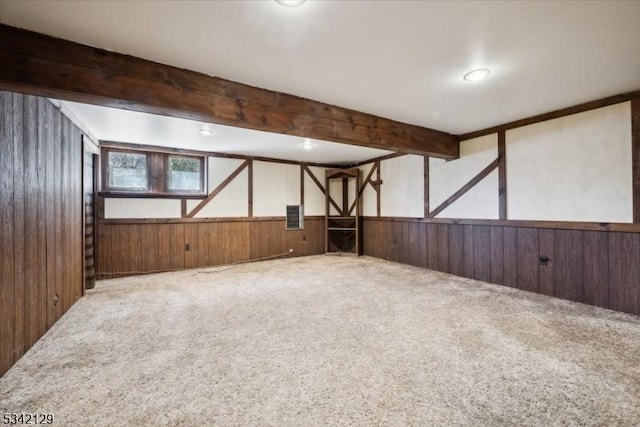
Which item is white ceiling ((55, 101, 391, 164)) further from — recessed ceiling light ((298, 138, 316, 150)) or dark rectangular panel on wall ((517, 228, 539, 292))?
dark rectangular panel on wall ((517, 228, 539, 292))

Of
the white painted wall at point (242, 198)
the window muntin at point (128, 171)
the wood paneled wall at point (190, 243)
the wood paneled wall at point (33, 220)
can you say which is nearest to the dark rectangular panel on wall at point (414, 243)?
the white painted wall at point (242, 198)

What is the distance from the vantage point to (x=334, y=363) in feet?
6.49

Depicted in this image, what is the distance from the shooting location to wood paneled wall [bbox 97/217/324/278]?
4.75 metres

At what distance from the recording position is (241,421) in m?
1.45

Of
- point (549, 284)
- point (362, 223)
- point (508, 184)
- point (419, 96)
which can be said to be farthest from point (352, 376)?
point (362, 223)

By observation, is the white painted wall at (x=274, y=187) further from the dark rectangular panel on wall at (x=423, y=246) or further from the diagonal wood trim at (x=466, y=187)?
the diagonal wood trim at (x=466, y=187)

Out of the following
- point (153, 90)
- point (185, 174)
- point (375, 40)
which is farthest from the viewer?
point (185, 174)

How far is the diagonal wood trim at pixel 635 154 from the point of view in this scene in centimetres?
282

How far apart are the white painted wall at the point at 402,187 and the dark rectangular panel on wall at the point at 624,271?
2.65 metres

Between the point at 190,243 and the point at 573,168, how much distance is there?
19.9ft

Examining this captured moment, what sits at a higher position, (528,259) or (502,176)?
(502,176)

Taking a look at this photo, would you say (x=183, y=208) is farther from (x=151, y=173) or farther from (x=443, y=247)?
(x=443, y=247)

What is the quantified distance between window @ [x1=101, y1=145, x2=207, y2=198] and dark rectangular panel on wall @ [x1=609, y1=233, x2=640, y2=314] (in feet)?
20.1

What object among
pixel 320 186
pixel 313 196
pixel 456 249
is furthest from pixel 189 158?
pixel 456 249
